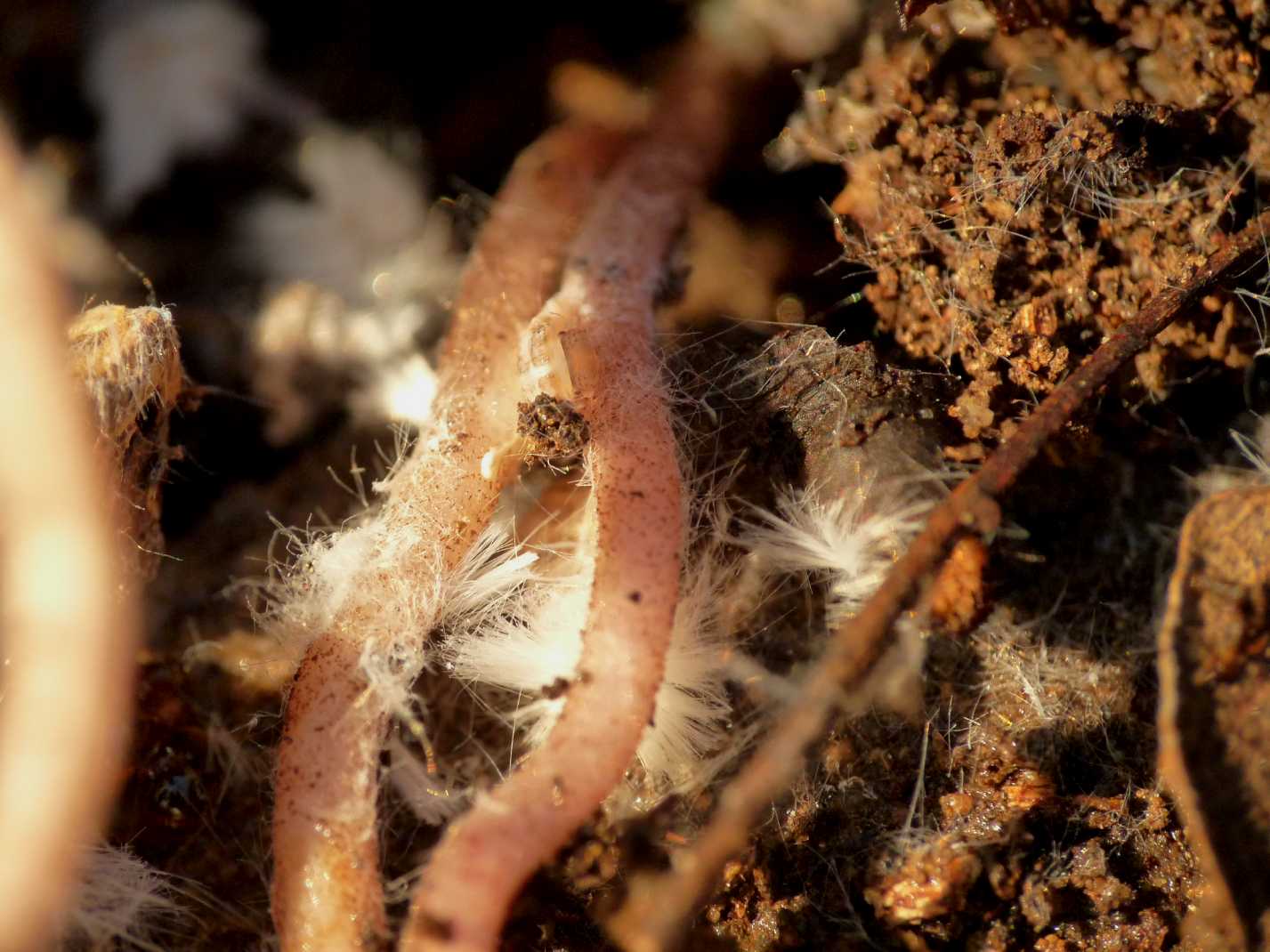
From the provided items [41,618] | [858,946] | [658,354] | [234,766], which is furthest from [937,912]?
[41,618]

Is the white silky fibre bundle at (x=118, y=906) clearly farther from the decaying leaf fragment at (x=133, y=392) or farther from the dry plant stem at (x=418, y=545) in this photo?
the decaying leaf fragment at (x=133, y=392)

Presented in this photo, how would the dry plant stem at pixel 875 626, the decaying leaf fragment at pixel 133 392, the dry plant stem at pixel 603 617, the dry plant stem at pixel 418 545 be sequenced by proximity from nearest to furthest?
the dry plant stem at pixel 875 626 < the dry plant stem at pixel 603 617 < the dry plant stem at pixel 418 545 < the decaying leaf fragment at pixel 133 392

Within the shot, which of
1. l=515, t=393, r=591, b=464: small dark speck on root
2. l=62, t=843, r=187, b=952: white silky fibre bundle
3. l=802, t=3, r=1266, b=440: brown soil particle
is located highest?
l=802, t=3, r=1266, b=440: brown soil particle

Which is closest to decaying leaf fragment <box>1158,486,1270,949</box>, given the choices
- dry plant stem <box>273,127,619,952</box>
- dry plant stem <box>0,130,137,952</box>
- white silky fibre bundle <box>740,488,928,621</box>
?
white silky fibre bundle <box>740,488,928,621</box>

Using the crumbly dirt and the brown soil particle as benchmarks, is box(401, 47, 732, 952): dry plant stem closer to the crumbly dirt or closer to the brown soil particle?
the crumbly dirt

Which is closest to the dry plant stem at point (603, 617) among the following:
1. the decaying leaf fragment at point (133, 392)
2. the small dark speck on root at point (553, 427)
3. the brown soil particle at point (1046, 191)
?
the small dark speck on root at point (553, 427)
